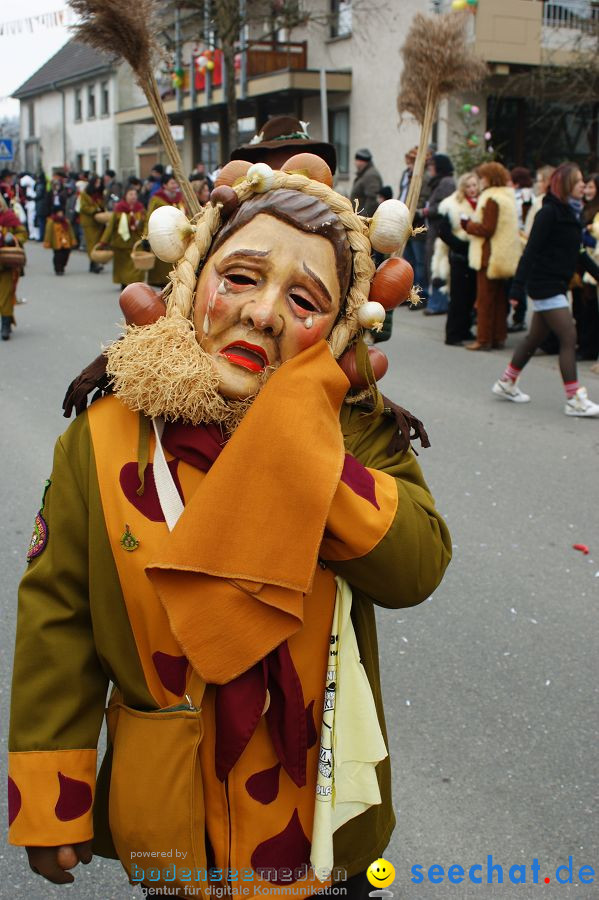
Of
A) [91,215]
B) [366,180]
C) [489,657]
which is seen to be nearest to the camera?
[489,657]

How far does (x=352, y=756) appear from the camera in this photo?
170 centimetres

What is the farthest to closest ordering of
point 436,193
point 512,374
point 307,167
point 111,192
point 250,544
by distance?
1. point 111,192
2. point 436,193
3. point 512,374
4. point 307,167
5. point 250,544

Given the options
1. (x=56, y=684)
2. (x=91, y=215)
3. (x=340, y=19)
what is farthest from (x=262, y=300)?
(x=340, y=19)

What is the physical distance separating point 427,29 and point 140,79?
27.7 inches

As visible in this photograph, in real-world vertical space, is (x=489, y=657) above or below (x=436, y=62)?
below

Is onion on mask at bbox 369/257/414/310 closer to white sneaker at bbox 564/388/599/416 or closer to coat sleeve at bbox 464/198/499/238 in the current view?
white sneaker at bbox 564/388/599/416

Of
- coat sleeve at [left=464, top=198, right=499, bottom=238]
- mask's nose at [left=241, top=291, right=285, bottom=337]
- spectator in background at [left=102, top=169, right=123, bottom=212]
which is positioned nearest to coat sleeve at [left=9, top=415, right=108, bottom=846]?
mask's nose at [left=241, top=291, right=285, bottom=337]

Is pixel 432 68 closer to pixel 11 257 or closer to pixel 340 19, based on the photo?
pixel 11 257

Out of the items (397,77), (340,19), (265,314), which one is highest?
(340,19)

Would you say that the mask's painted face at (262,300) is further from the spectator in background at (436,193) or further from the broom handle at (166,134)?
the spectator in background at (436,193)

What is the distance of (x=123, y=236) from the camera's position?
14609mm

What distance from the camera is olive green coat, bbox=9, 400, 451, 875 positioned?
1.62 metres

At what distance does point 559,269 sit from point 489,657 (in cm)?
441

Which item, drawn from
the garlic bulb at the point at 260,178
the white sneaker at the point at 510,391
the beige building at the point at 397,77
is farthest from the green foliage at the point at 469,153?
the garlic bulb at the point at 260,178
